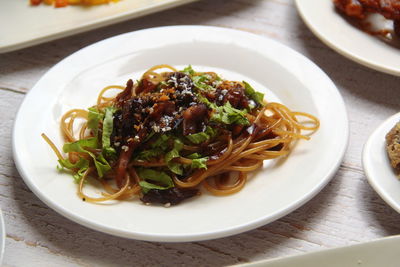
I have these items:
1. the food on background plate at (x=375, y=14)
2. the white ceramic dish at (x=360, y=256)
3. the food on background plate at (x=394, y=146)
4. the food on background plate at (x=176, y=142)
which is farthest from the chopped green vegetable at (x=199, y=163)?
the food on background plate at (x=375, y=14)

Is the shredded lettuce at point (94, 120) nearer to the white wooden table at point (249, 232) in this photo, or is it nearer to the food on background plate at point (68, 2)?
the white wooden table at point (249, 232)

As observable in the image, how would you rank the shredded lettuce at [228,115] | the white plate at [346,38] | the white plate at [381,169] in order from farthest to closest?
the white plate at [346,38], the shredded lettuce at [228,115], the white plate at [381,169]

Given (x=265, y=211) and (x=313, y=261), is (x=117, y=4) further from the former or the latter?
(x=313, y=261)

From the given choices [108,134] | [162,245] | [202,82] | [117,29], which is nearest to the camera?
[162,245]

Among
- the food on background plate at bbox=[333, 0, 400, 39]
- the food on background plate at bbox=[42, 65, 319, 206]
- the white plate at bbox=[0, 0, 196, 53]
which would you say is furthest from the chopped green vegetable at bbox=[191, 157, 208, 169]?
the food on background plate at bbox=[333, 0, 400, 39]

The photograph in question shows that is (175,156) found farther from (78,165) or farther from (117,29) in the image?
(117,29)

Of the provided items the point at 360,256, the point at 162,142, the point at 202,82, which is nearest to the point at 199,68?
the point at 202,82

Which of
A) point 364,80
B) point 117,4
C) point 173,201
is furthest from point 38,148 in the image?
point 364,80
